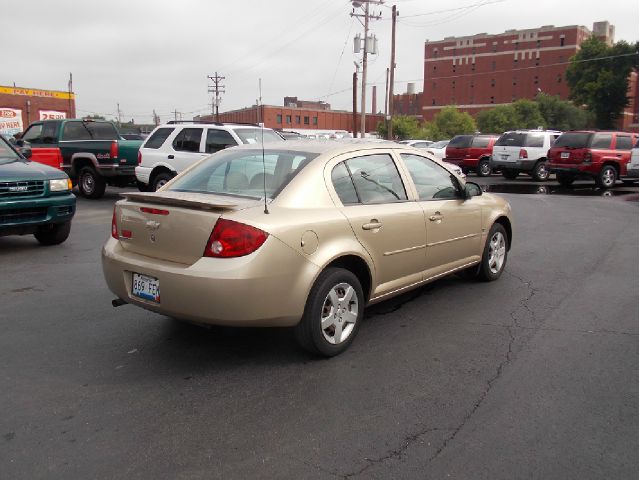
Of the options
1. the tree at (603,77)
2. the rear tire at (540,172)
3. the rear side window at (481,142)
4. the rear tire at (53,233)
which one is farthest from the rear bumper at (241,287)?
the tree at (603,77)

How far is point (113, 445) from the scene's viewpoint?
2.99 meters

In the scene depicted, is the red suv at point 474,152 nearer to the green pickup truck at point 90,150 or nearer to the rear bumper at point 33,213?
the green pickup truck at point 90,150

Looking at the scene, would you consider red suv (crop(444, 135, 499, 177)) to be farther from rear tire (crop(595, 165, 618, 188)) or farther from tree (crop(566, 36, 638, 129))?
tree (crop(566, 36, 638, 129))

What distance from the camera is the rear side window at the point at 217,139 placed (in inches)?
490

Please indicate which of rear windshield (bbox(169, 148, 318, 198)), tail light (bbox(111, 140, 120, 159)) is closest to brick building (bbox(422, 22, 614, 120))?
tail light (bbox(111, 140, 120, 159))

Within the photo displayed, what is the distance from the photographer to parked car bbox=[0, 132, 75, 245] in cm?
745

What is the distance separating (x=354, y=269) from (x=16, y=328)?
286 centimetres

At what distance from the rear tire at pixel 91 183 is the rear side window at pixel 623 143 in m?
15.3

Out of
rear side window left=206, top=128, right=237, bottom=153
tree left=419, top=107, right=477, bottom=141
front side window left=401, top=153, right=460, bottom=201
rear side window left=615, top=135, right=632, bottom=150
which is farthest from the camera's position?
tree left=419, top=107, right=477, bottom=141

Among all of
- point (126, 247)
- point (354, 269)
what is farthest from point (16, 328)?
point (354, 269)

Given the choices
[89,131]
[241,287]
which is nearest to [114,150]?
[89,131]

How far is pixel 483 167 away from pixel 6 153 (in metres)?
18.7

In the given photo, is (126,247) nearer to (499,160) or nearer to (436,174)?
(436,174)

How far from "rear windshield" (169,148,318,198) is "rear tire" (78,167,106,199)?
10.5 m
